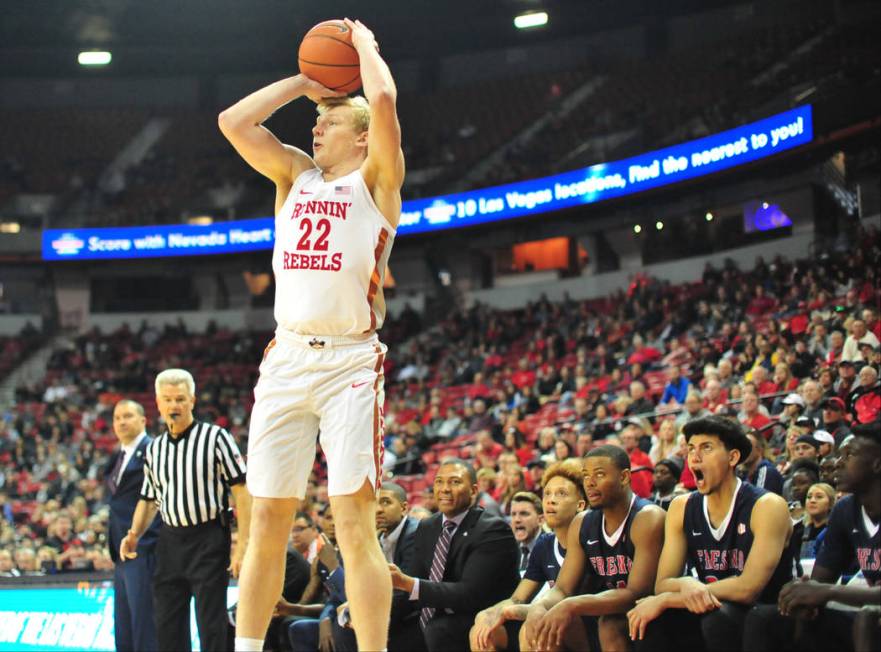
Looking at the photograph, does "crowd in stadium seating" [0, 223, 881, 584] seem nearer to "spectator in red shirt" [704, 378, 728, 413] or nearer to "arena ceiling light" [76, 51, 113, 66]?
"spectator in red shirt" [704, 378, 728, 413]

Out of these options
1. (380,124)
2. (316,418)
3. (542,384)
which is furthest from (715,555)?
(542,384)

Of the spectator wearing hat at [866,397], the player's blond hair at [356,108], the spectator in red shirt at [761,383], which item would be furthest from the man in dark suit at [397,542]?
the spectator in red shirt at [761,383]

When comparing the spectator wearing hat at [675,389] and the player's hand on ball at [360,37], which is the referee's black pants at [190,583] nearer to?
the player's hand on ball at [360,37]

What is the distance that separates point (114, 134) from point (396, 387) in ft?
38.8

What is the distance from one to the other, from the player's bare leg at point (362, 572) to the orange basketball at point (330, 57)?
4.73 ft

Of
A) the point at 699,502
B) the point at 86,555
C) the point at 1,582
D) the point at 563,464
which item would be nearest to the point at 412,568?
the point at 563,464

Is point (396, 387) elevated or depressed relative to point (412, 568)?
elevated

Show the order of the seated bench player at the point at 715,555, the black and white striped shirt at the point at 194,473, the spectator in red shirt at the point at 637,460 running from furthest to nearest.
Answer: the spectator in red shirt at the point at 637,460, the black and white striped shirt at the point at 194,473, the seated bench player at the point at 715,555

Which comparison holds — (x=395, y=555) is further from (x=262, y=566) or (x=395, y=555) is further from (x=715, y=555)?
(x=262, y=566)

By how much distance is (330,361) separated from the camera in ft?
12.1

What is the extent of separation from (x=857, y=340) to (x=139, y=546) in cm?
784

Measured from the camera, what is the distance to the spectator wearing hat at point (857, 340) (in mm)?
10969

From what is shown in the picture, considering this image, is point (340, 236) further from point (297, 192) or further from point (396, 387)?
point (396, 387)

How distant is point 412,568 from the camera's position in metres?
5.61
